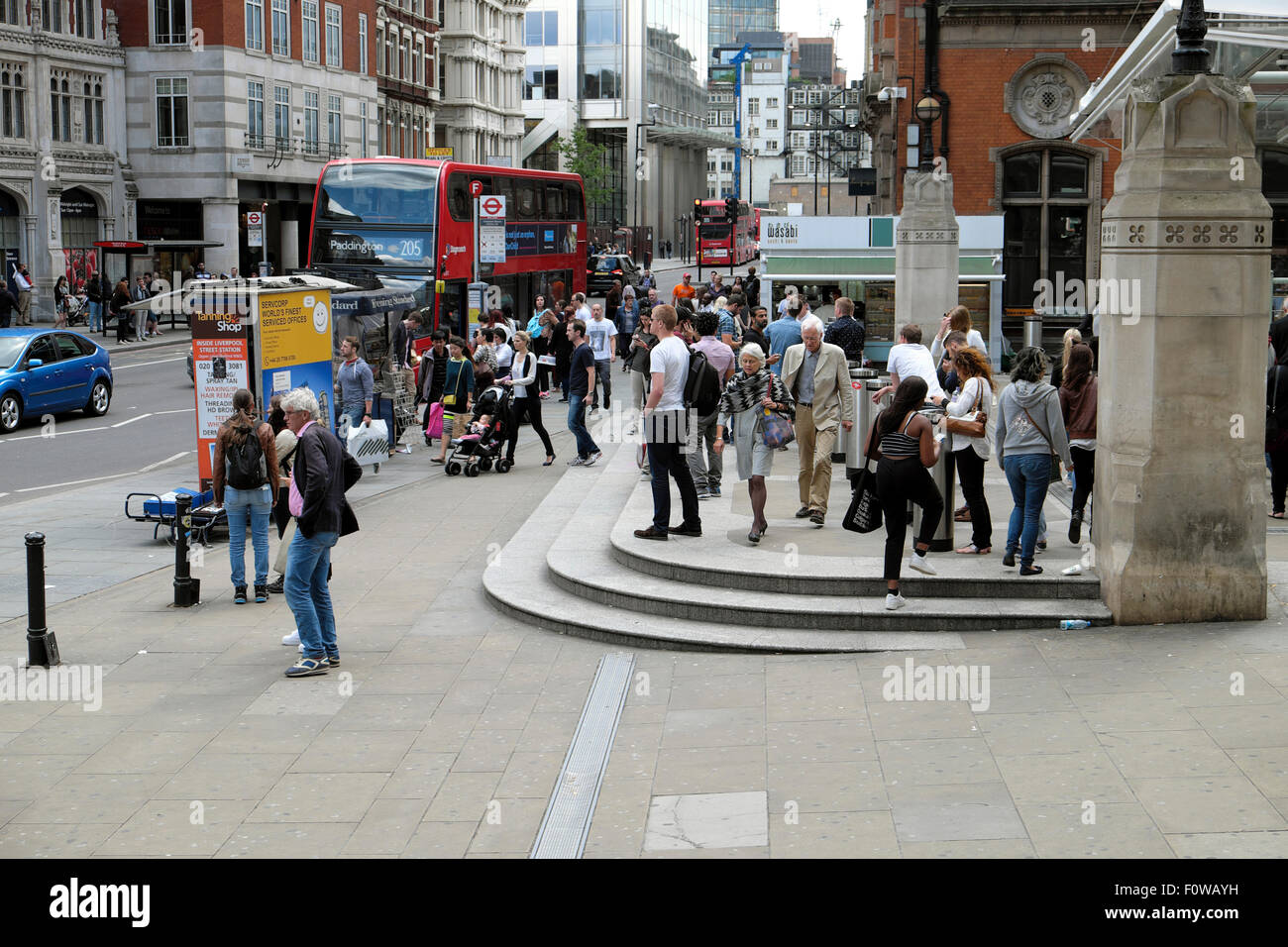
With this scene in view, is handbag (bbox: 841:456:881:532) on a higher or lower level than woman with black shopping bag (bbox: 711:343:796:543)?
lower

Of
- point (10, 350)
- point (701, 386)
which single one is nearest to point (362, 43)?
point (10, 350)

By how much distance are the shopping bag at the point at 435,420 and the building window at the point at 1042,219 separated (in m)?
14.9

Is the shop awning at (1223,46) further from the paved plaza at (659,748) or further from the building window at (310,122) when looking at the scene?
the building window at (310,122)

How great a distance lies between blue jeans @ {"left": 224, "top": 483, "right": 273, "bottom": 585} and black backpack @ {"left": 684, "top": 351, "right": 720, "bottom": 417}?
3.53m

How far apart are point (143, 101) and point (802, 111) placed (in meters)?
130

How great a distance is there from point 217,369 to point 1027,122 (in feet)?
70.2

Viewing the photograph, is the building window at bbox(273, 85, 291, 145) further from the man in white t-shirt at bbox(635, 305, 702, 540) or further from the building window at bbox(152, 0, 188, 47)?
the man in white t-shirt at bbox(635, 305, 702, 540)

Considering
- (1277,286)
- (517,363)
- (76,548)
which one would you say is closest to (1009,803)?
(76,548)

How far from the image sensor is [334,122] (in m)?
59.5

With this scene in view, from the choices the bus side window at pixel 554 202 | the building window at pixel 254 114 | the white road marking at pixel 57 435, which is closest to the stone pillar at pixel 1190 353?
the white road marking at pixel 57 435

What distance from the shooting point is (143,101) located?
167 ft

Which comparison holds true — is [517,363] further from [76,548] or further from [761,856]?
[761,856]

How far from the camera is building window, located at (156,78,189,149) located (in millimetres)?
50938

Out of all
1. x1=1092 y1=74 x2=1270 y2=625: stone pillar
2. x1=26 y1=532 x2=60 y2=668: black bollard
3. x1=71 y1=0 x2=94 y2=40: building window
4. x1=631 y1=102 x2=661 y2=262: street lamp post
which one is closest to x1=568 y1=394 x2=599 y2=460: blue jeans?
x1=26 y1=532 x2=60 y2=668: black bollard
